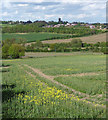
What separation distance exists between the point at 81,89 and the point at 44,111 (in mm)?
5600

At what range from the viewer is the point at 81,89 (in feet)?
48.3

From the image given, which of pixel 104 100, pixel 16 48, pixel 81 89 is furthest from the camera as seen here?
pixel 16 48

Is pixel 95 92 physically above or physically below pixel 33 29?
below

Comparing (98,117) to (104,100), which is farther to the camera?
(104,100)

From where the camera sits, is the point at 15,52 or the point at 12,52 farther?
the point at 15,52

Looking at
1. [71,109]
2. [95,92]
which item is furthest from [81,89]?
[71,109]

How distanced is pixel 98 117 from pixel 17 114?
3.80 m

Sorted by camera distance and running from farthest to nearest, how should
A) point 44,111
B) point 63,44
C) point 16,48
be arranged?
point 63,44 → point 16,48 → point 44,111

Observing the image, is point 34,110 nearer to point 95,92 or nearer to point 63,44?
point 95,92

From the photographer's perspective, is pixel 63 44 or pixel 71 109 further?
pixel 63 44

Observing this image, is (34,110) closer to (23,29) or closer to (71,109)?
(71,109)

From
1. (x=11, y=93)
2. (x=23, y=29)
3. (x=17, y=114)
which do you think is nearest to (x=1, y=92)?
(x=11, y=93)

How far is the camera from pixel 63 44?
10644 cm

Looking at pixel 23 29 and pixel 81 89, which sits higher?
pixel 23 29
